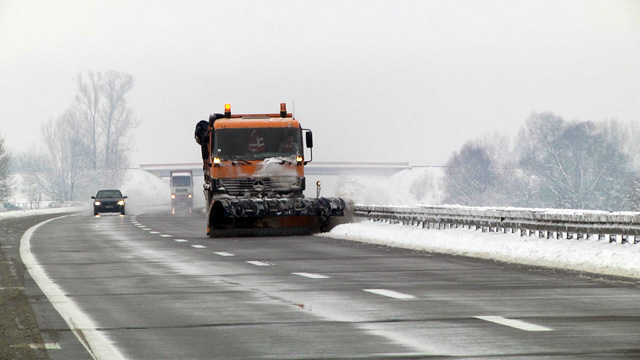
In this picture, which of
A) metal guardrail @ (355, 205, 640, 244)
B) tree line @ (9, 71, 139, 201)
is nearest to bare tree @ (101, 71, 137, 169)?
tree line @ (9, 71, 139, 201)

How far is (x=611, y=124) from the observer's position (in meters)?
122

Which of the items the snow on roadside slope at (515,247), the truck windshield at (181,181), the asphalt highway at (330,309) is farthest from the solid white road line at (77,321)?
the truck windshield at (181,181)

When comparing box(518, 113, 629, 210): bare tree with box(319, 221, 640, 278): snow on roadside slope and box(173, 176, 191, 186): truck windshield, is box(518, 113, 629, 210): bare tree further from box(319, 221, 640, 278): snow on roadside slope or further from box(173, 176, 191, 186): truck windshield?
box(319, 221, 640, 278): snow on roadside slope

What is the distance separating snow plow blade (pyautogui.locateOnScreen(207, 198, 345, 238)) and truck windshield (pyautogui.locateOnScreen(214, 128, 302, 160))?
4.26ft

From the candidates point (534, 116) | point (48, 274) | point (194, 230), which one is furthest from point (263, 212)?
point (534, 116)

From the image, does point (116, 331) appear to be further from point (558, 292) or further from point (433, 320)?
point (558, 292)

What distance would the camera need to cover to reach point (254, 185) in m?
28.6

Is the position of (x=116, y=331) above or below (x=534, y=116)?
below

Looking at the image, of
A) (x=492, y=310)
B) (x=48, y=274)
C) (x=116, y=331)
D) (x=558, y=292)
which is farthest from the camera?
(x=48, y=274)

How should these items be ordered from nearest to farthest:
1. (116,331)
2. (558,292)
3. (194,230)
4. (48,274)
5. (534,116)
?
(116,331), (558,292), (48,274), (194,230), (534,116)

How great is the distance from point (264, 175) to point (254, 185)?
356mm

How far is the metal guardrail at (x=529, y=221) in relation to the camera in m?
18.0

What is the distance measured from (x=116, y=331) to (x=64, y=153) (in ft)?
381

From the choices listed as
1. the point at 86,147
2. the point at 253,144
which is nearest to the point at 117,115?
the point at 86,147
